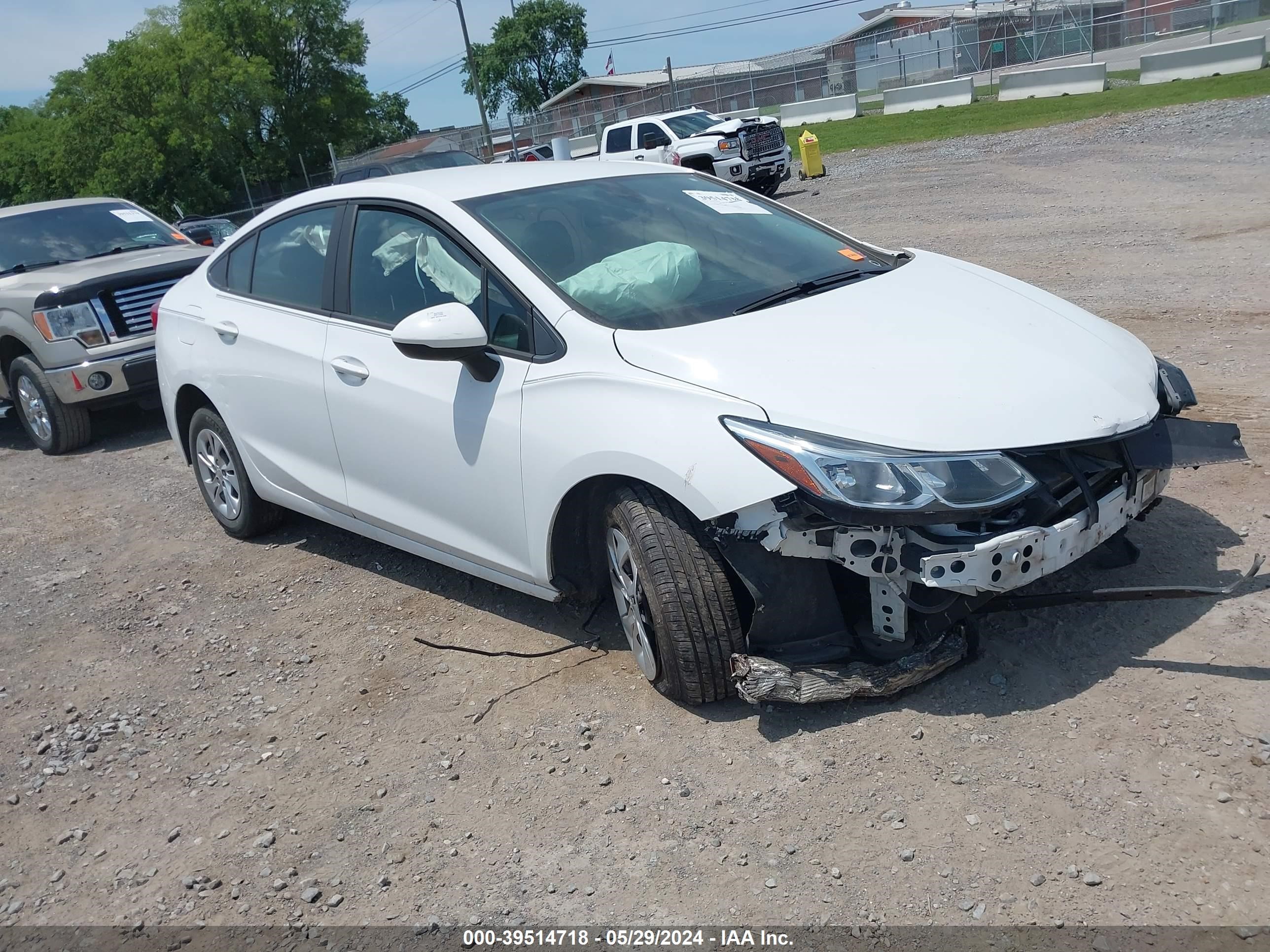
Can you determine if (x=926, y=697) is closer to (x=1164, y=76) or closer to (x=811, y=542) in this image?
(x=811, y=542)

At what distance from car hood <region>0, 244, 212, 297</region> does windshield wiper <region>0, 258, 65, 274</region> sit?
5 cm

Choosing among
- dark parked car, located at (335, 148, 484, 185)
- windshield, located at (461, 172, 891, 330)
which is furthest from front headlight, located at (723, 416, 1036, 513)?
dark parked car, located at (335, 148, 484, 185)

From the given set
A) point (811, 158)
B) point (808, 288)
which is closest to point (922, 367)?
point (808, 288)

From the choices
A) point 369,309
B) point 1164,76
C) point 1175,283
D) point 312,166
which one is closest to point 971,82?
point 1164,76

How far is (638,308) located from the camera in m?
3.75

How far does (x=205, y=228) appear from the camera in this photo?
66.9 feet

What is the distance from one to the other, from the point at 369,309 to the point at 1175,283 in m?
6.50

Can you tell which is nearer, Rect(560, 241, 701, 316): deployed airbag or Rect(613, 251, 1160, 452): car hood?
Rect(613, 251, 1160, 452): car hood

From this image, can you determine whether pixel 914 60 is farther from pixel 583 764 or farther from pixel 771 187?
pixel 583 764

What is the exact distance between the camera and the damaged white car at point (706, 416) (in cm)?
308

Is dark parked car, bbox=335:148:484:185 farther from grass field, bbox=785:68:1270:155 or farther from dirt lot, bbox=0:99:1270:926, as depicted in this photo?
dirt lot, bbox=0:99:1270:926

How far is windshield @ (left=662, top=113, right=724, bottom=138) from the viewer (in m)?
22.2

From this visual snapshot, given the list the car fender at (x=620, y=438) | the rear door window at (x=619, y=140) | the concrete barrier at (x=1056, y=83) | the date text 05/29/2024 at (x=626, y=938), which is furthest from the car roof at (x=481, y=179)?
the concrete barrier at (x=1056, y=83)

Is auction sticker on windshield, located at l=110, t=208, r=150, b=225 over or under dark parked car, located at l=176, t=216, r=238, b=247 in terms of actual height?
over
